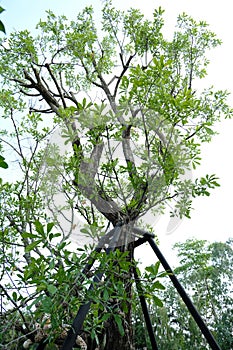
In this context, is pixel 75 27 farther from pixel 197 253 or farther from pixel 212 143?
pixel 197 253

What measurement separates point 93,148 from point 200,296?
17.7 ft

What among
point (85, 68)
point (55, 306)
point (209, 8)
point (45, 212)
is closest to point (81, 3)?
point (85, 68)

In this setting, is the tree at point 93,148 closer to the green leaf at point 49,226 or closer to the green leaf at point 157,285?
the green leaf at point 49,226

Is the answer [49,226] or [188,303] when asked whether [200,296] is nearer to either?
[188,303]

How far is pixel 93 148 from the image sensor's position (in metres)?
1.89

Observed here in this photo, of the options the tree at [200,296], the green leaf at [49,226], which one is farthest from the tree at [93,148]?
the tree at [200,296]

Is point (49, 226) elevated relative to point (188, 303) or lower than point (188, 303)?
elevated

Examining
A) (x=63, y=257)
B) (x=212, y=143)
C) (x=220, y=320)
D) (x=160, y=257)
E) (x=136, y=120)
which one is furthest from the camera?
(x=220, y=320)

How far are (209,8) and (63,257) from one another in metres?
3.42

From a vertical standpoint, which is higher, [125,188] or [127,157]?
[127,157]

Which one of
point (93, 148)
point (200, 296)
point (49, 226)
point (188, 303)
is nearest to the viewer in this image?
point (49, 226)

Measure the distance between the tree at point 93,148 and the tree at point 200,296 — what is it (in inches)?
152

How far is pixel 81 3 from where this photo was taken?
134 inches

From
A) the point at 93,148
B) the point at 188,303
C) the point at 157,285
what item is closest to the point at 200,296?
the point at 188,303
